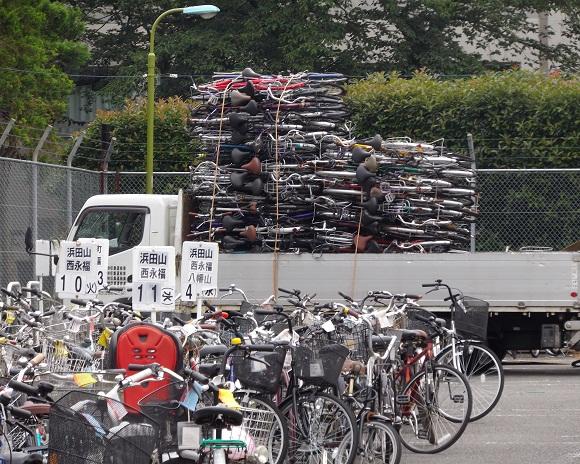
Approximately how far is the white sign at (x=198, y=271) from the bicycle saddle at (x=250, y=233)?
4088 millimetres

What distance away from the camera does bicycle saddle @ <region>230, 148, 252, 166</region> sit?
17.3 m

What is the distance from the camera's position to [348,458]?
8.82m

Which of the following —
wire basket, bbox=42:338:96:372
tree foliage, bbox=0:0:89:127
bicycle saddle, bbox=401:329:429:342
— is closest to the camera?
wire basket, bbox=42:338:96:372

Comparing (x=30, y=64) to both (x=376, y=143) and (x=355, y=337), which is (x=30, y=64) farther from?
(x=355, y=337)

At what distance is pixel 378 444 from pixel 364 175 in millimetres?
8034

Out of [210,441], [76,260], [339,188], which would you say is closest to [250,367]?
[210,441]

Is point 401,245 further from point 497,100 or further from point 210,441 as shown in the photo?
point 210,441

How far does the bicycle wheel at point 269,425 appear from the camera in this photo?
8641 millimetres

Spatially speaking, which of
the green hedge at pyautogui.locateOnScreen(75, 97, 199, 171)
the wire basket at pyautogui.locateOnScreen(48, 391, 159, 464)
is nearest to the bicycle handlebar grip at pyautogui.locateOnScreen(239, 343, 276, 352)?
the wire basket at pyautogui.locateOnScreen(48, 391, 159, 464)

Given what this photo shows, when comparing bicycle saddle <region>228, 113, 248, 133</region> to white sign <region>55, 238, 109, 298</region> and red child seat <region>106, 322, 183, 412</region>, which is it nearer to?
white sign <region>55, 238, 109, 298</region>

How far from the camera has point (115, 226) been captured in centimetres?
1778

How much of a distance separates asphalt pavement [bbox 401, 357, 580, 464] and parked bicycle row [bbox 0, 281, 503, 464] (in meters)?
0.28

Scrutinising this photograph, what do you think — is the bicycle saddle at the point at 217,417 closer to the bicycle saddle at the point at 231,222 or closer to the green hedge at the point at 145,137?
the bicycle saddle at the point at 231,222

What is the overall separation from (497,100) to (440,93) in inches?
42.2
